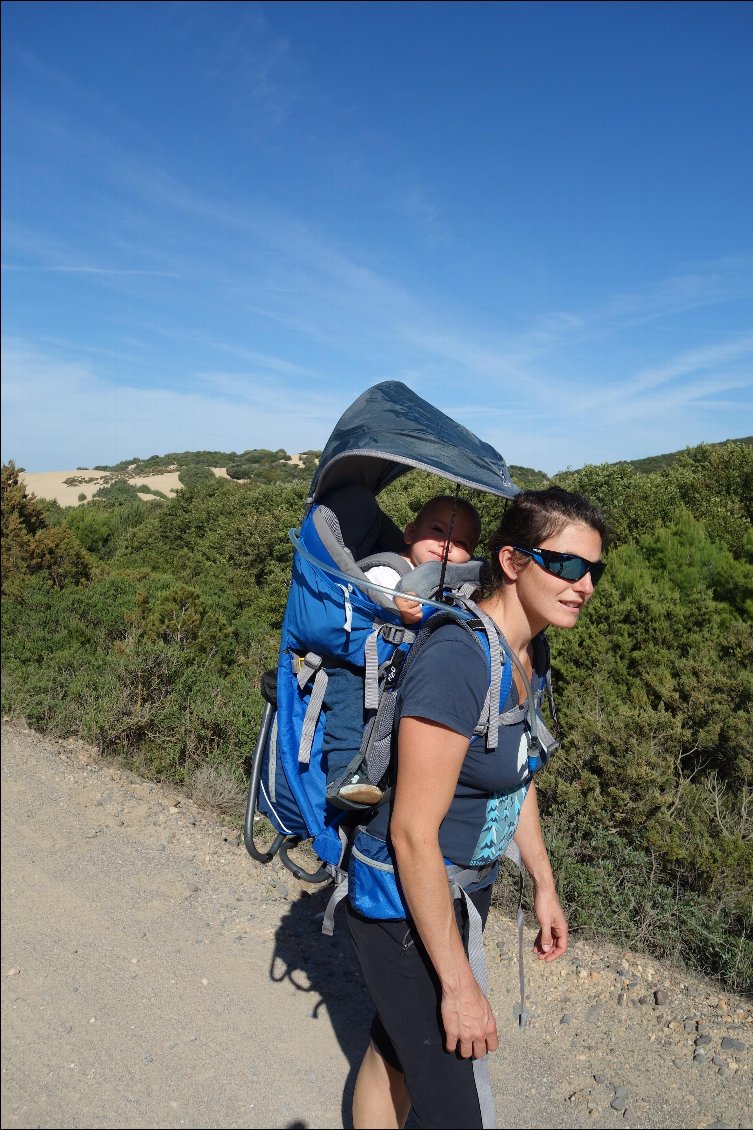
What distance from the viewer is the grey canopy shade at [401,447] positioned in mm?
1812

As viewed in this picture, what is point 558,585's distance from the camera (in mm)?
1885

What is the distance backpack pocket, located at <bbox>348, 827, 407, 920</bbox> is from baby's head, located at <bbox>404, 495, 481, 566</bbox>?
875mm

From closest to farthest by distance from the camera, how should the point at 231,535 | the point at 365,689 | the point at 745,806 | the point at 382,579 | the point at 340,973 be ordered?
the point at 365,689 < the point at 382,579 < the point at 340,973 < the point at 745,806 < the point at 231,535

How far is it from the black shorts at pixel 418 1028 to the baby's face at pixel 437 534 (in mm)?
1052

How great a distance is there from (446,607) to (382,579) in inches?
15.1

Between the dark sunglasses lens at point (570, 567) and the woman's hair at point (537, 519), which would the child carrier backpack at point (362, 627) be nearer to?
the woman's hair at point (537, 519)

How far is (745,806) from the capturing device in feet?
15.8

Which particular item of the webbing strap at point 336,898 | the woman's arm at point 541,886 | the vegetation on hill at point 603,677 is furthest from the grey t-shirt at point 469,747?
the vegetation on hill at point 603,677

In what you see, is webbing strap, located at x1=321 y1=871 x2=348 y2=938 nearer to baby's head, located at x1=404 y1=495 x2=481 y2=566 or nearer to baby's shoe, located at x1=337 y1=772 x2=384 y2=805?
baby's shoe, located at x1=337 y1=772 x2=384 y2=805

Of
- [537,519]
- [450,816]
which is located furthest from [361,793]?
[537,519]

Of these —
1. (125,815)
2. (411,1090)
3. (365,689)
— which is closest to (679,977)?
(411,1090)

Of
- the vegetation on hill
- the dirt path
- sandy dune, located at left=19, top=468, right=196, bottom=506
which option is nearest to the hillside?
sandy dune, located at left=19, top=468, right=196, bottom=506

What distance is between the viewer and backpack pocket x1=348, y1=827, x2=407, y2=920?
70.1 inches

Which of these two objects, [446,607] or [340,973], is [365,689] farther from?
[340,973]
